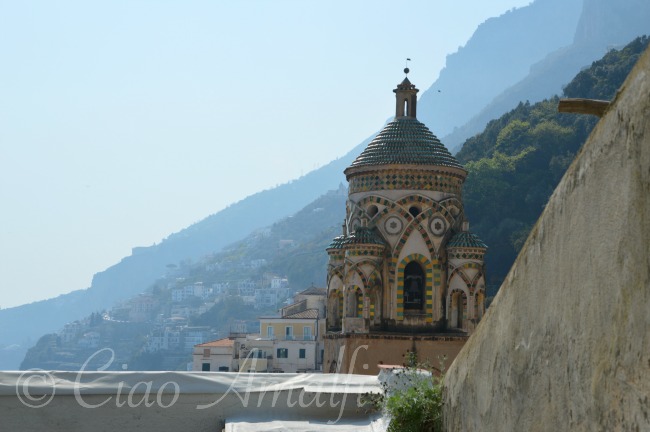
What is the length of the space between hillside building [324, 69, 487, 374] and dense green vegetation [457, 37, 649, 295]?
1616 inches

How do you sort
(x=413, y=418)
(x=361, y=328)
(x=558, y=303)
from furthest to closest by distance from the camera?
(x=361, y=328) < (x=413, y=418) < (x=558, y=303)

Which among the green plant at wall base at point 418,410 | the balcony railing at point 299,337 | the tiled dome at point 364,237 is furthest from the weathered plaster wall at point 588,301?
the balcony railing at point 299,337

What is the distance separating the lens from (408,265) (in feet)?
80.4

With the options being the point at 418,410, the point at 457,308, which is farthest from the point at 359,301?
the point at 418,410

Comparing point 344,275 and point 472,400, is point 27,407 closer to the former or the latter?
point 472,400

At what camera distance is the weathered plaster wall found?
4816 mm

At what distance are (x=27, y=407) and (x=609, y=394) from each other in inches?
283

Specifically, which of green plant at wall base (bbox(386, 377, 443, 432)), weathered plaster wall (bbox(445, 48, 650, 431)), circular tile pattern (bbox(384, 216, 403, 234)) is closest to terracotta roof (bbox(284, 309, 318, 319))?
circular tile pattern (bbox(384, 216, 403, 234))

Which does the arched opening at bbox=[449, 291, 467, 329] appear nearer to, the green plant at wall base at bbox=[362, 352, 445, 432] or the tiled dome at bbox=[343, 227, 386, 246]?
the tiled dome at bbox=[343, 227, 386, 246]

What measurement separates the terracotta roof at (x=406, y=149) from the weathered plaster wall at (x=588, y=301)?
1770 cm

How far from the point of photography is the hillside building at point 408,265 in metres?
24.0

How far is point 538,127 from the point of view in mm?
79438

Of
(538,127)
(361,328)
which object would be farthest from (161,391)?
(538,127)

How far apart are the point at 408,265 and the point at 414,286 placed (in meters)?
0.46
